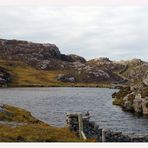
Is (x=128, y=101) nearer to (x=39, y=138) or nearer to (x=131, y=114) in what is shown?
(x=131, y=114)

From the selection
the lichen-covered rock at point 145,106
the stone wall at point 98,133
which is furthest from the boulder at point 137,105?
the stone wall at point 98,133

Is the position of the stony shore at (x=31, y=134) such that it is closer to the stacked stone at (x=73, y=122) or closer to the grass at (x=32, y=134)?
the grass at (x=32, y=134)

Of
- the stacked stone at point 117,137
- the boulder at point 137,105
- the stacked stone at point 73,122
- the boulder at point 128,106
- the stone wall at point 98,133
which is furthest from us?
the boulder at point 128,106

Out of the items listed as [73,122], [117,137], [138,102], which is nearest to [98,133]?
[73,122]

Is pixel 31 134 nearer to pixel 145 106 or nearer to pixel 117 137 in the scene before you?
pixel 117 137

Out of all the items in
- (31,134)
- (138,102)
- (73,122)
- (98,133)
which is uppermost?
(73,122)

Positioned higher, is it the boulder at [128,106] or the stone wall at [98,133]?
the stone wall at [98,133]

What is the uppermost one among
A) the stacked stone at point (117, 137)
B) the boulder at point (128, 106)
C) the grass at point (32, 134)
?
the grass at point (32, 134)

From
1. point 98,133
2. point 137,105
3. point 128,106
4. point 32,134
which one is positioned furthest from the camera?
point 128,106

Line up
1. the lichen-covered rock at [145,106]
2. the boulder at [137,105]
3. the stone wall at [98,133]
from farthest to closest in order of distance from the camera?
the boulder at [137,105] < the lichen-covered rock at [145,106] < the stone wall at [98,133]

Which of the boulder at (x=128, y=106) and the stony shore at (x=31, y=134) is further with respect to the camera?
the boulder at (x=128, y=106)

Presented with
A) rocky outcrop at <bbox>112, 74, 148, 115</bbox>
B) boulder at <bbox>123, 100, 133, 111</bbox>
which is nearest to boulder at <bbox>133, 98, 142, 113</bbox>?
rocky outcrop at <bbox>112, 74, 148, 115</bbox>

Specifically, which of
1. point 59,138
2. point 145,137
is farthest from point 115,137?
point 59,138

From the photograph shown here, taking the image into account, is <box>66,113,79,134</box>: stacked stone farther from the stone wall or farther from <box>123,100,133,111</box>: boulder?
<box>123,100,133,111</box>: boulder
